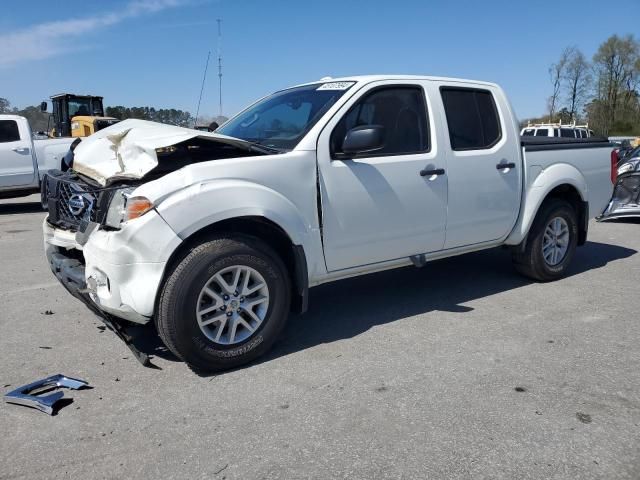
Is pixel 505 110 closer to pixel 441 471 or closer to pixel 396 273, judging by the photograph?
pixel 396 273

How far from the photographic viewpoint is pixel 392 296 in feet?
17.4

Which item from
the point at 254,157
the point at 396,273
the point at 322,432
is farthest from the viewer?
the point at 396,273

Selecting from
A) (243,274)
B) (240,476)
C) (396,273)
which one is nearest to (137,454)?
(240,476)

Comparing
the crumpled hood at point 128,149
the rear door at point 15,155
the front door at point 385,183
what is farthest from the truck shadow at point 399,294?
the rear door at point 15,155

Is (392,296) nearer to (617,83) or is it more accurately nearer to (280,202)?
(280,202)

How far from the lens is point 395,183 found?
14.1 feet

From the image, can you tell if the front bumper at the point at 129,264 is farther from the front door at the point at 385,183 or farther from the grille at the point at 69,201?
the front door at the point at 385,183

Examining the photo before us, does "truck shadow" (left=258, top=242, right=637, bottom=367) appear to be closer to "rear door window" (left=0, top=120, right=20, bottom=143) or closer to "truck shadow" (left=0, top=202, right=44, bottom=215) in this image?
"truck shadow" (left=0, top=202, right=44, bottom=215)

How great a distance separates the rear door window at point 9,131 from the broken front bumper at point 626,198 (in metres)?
12.1

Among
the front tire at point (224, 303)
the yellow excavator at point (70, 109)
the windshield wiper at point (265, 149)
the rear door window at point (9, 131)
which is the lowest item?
the front tire at point (224, 303)

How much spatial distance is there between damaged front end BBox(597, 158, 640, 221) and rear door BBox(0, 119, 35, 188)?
1169 centimetres

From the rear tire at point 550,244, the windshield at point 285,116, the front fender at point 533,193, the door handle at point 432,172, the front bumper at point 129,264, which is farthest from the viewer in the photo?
the rear tire at point 550,244

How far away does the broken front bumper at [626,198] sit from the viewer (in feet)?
31.5

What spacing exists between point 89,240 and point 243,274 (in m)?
1.00
